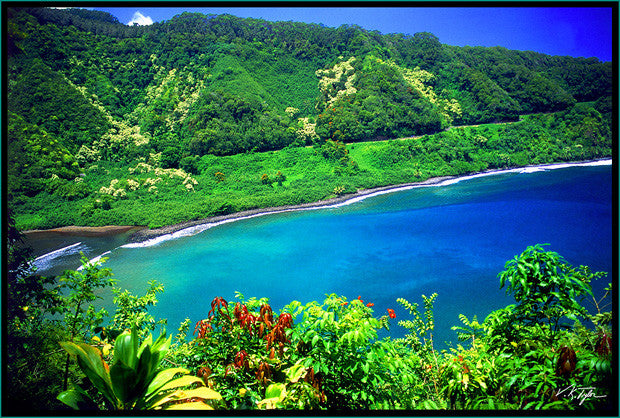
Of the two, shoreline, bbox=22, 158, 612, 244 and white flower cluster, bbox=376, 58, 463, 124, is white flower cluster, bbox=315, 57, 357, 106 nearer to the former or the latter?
white flower cluster, bbox=376, 58, 463, 124

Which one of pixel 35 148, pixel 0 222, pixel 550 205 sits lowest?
pixel 550 205

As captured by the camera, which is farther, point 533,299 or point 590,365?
point 533,299

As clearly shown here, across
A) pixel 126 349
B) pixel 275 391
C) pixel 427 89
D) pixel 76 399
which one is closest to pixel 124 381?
pixel 126 349

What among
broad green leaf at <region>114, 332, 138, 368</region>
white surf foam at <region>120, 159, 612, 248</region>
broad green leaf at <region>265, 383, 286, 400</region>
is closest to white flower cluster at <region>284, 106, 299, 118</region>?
white surf foam at <region>120, 159, 612, 248</region>

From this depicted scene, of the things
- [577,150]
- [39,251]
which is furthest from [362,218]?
[577,150]

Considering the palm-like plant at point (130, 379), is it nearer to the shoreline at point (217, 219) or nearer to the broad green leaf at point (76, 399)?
the broad green leaf at point (76, 399)

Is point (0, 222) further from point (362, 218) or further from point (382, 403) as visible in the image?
point (362, 218)

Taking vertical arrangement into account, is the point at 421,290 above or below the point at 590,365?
below
